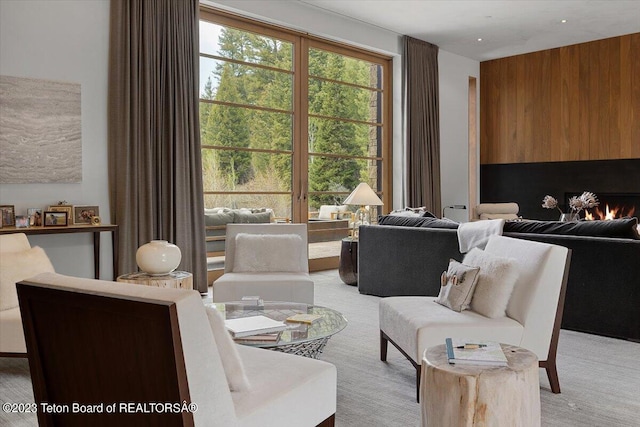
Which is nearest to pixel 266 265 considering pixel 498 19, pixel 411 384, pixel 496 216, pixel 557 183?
pixel 411 384

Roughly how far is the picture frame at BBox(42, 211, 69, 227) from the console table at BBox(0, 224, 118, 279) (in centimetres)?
5

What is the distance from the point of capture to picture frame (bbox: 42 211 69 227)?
437 cm

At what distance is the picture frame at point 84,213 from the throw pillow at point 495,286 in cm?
325

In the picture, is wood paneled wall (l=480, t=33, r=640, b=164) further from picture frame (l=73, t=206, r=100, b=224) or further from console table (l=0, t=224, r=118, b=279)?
picture frame (l=73, t=206, r=100, b=224)

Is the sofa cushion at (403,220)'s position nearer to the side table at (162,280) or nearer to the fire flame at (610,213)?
the side table at (162,280)

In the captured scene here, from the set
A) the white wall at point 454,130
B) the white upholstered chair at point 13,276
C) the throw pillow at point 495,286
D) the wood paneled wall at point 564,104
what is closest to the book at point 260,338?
the throw pillow at point 495,286

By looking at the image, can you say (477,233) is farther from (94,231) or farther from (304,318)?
(94,231)

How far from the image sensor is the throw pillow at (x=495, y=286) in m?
2.84

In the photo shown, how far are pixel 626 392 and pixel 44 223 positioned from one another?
409cm

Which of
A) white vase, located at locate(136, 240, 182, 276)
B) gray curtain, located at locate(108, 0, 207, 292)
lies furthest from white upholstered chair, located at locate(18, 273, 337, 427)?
gray curtain, located at locate(108, 0, 207, 292)

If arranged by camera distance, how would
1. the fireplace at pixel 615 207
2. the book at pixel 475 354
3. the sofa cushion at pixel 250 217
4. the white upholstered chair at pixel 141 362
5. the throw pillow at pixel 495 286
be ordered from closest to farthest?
1. the white upholstered chair at pixel 141 362
2. the book at pixel 475 354
3. the throw pillow at pixel 495 286
4. the sofa cushion at pixel 250 217
5. the fireplace at pixel 615 207

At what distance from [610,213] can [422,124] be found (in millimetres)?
3025

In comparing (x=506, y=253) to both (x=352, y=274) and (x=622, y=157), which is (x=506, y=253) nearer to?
(x=352, y=274)

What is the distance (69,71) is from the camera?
4660 millimetres
